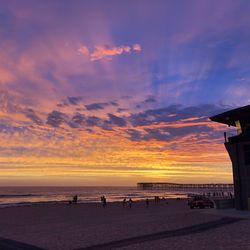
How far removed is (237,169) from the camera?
32.5 m

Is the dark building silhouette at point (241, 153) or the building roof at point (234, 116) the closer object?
the dark building silhouette at point (241, 153)

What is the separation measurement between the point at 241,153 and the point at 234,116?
3529 millimetres

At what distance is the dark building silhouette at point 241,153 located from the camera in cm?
3173

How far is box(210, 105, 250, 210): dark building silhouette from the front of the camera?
31.7 meters

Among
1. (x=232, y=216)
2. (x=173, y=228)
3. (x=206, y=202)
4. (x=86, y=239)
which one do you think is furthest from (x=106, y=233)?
(x=206, y=202)

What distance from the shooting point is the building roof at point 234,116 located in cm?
3212

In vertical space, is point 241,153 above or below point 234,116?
below

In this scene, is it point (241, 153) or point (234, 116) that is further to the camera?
point (234, 116)

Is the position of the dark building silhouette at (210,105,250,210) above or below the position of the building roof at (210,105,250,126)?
below

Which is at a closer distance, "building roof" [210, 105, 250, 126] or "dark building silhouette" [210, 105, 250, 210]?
"dark building silhouette" [210, 105, 250, 210]

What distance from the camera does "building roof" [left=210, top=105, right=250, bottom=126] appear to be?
105 feet

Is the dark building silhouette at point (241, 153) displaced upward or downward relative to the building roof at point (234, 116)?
downward

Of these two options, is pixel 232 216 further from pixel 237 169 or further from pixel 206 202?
pixel 206 202

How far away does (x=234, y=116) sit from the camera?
33.2 meters
